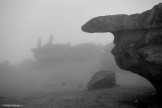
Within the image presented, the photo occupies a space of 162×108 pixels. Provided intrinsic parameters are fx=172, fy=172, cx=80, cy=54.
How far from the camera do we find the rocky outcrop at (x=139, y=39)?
14.7 m

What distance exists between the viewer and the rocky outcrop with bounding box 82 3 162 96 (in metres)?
14.7

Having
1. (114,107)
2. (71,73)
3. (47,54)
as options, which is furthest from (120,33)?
(47,54)

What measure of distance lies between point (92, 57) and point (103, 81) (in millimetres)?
41721

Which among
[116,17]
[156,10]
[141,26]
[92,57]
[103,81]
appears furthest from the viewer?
[92,57]

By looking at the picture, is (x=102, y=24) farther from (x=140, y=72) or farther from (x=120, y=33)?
(x=140, y=72)

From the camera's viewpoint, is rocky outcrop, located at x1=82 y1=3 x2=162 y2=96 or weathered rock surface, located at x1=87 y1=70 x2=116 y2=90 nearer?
rocky outcrop, located at x1=82 y1=3 x2=162 y2=96

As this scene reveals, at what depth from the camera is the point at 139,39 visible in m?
17.3

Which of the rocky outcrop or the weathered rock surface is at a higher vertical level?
the rocky outcrop

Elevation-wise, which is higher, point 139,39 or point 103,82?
point 139,39

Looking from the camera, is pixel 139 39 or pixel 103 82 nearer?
pixel 139 39

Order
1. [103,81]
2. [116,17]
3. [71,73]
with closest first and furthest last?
[116,17], [103,81], [71,73]

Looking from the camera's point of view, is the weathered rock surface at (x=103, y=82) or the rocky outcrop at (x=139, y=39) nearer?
the rocky outcrop at (x=139, y=39)

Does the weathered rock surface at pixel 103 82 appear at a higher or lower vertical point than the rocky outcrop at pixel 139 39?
lower

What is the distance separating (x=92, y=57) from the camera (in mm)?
68188
